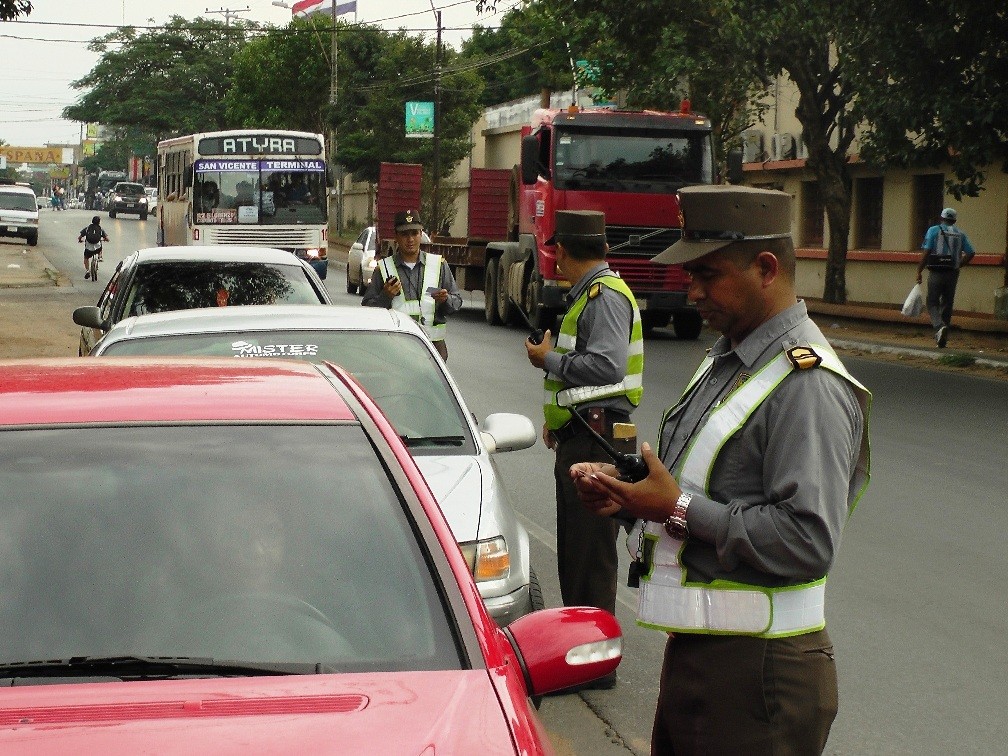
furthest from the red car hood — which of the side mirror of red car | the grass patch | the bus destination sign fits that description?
the bus destination sign

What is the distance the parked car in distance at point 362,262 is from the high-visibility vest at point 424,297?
21896 millimetres

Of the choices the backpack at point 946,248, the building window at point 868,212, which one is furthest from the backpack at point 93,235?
the backpack at point 946,248

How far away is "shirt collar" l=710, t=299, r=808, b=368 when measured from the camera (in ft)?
10.5

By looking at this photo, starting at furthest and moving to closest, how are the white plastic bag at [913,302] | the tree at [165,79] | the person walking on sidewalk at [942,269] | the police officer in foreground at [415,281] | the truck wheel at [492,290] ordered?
the tree at [165,79] < the truck wheel at [492,290] < the white plastic bag at [913,302] < the person walking on sidewalk at [942,269] < the police officer in foreground at [415,281]

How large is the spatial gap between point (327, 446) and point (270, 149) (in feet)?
89.2

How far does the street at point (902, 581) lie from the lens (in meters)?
5.60

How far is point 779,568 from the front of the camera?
10.00 ft

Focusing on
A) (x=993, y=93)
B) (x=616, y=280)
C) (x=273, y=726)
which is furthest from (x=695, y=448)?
(x=993, y=93)

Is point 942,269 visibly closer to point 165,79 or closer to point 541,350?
point 541,350

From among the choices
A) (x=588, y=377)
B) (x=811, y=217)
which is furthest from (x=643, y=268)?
(x=588, y=377)

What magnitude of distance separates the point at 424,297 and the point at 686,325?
46.5 feet

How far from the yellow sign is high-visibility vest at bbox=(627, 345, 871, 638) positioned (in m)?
197

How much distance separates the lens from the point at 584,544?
595 centimetres

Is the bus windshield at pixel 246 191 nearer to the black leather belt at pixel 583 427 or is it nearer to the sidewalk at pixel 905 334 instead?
the sidewalk at pixel 905 334
